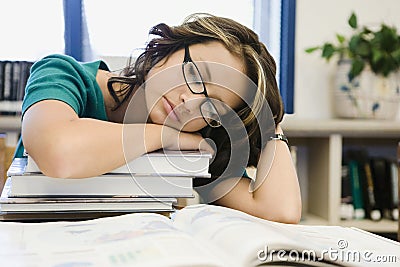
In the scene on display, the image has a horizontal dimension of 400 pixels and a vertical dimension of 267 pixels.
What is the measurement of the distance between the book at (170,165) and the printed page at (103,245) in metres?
0.16

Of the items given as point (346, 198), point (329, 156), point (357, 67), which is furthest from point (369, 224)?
point (357, 67)

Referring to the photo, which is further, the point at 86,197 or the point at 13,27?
the point at 13,27

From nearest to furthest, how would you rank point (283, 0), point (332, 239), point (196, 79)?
point (332, 239) < point (196, 79) < point (283, 0)

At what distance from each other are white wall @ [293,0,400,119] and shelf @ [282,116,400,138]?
15.9 inches

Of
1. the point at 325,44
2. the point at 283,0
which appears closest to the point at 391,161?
the point at 325,44

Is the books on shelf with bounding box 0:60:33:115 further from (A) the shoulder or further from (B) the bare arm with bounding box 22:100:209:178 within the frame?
(B) the bare arm with bounding box 22:100:209:178

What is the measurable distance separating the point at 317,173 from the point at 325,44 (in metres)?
0.53

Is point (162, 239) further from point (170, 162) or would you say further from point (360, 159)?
point (360, 159)

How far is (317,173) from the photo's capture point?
230cm

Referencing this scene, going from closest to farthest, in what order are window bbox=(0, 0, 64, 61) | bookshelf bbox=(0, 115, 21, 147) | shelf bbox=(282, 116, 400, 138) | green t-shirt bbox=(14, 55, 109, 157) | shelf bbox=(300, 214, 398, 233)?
green t-shirt bbox=(14, 55, 109, 157) < bookshelf bbox=(0, 115, 21, 147) < shelf bbox=(282, 116, 400, 138) < shelf bbox=(300, 214, 398, 233) < window bbox=(0, 0, 64, 61)

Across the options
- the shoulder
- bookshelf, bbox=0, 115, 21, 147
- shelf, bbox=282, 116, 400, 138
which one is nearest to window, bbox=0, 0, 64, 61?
bookshelf, bbox=0, 115, 21, 147

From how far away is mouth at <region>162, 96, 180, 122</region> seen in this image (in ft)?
2.99

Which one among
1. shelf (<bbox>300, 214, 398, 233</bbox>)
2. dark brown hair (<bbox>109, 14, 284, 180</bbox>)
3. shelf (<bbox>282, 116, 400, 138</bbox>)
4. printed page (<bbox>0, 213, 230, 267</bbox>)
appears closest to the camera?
printed page (<bbox>0, 213, 230, 267</bbox>)

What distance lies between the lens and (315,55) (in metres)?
2.52
